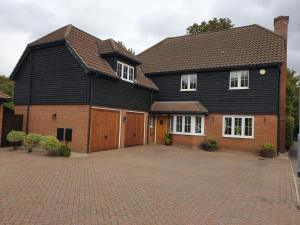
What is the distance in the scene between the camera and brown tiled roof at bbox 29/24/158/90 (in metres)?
16.9

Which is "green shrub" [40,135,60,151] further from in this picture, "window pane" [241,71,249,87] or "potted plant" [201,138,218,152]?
"window pane" [241,71,249,87]

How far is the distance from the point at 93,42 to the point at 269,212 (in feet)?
54.1

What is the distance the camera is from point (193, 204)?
7.10 m

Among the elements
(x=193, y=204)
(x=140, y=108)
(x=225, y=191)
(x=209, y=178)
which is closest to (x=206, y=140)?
(x=140, y=108)

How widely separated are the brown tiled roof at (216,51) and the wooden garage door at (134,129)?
4.74 metres

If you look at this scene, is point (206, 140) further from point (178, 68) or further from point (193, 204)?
point (193, 204)

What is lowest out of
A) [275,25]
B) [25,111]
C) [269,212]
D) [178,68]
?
[269,212]

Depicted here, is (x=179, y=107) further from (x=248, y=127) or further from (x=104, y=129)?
(x=104, y=129)

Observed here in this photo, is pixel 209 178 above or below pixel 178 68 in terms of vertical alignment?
below

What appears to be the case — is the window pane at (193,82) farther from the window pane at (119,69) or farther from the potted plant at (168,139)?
the window pane at (119,69)

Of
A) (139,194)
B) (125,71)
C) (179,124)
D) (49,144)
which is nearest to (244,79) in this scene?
(179,124)

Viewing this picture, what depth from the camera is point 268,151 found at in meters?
18.0

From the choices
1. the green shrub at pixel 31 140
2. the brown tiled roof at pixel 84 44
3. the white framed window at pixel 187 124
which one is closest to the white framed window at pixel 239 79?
the white framed window at pixel 187 124

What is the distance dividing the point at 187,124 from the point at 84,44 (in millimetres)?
9148
